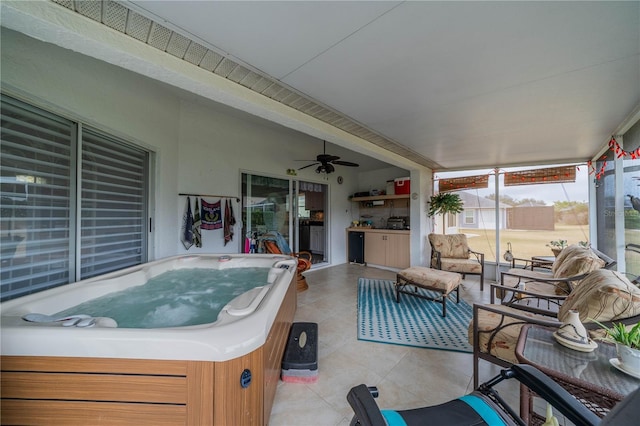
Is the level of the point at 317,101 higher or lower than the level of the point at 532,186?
higher

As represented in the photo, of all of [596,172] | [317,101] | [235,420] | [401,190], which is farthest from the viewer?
[401,190]

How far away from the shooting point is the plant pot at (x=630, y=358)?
94 centimetres

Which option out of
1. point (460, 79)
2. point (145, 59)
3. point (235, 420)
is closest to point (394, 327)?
point (235, 420)

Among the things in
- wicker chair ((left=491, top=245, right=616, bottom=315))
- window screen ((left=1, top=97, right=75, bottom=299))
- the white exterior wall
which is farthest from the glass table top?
the white exterior wall

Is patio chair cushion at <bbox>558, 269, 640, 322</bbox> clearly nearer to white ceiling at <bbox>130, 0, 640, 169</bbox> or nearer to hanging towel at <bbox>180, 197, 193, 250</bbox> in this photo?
white ceiling at <bbox>130, 0, 640, 169</bbox>

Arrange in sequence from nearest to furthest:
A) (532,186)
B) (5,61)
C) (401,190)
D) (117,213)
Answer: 1. (5,61)
2. (117,213)
3. (532,186)
4. (401,190)

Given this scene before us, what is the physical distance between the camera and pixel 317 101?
2.09 meters

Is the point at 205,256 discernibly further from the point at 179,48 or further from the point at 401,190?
the point at 401,190

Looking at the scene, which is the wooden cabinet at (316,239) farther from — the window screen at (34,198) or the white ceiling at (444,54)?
the window screen at (34,198)

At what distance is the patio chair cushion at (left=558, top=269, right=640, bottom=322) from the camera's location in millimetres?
1213

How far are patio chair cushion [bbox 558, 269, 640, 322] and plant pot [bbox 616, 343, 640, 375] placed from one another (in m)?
0.33

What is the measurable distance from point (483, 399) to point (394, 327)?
1.47 meters

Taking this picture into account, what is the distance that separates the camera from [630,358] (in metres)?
0.96

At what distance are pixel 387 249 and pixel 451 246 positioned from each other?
4.18ft
